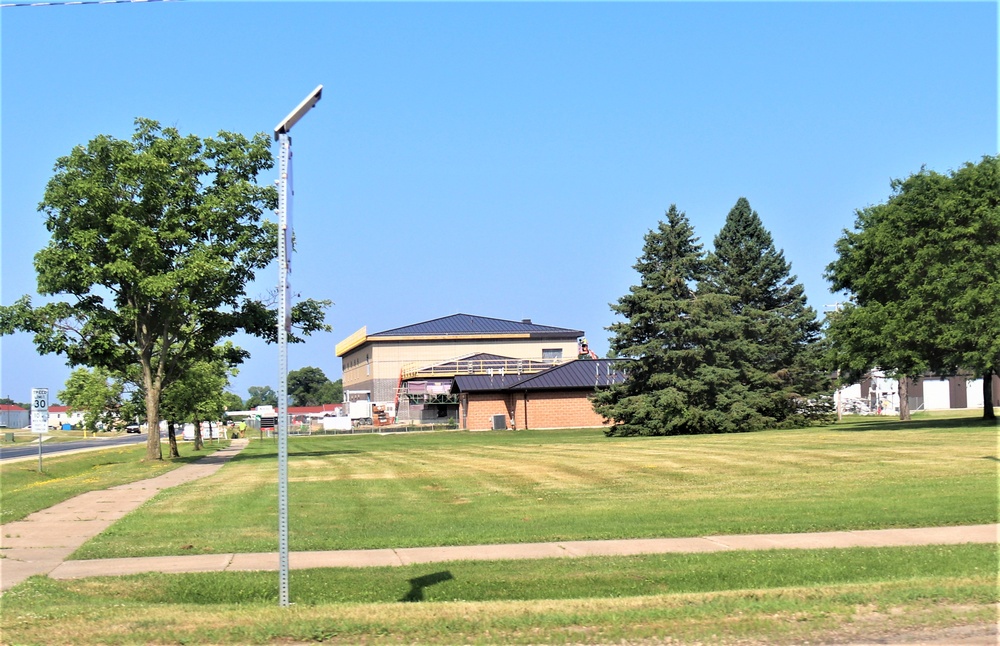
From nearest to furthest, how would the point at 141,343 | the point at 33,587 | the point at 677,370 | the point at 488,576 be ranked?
the point at 33,587 → the point at 488,576 → the point at 141,343 → the point at 677,370

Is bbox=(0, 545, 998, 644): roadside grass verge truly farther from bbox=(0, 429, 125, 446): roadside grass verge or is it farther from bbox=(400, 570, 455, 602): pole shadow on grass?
bbox=(0, 429, 125, 446): roadside grass verge

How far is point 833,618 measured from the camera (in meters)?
7.29

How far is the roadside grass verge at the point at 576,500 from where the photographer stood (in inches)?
496

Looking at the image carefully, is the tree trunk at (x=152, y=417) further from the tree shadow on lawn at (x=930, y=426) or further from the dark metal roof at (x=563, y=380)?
the dark metal roof at (x=563, y=380)

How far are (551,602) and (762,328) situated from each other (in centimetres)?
4893

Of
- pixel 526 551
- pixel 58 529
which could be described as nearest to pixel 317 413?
pixel 58 529

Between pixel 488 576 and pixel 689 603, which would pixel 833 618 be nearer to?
pixel 689 603

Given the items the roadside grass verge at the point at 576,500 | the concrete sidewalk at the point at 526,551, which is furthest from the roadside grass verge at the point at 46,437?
the concrete sidewalk at the point at 526,551

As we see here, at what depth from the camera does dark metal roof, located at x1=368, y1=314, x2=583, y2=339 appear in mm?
112625

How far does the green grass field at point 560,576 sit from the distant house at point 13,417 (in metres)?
173

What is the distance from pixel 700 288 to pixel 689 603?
47318 millimetres

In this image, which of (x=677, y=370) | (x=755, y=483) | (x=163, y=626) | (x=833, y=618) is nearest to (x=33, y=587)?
(x=163, y=626)

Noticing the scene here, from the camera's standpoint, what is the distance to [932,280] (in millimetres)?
38188

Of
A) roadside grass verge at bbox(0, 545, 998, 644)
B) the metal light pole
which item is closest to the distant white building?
roadside grass verge at bbox(0, 545, 998, 644)
